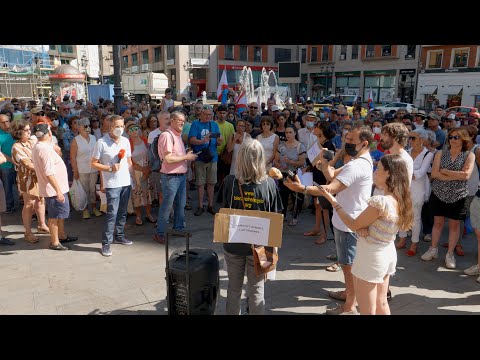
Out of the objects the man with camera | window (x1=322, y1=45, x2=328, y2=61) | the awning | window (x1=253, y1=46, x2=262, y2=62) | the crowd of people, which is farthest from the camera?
window (x1=253, y1=46, x2=262, y2=62)

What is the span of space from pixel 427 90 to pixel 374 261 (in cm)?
3799

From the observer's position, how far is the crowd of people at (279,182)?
9.83ft

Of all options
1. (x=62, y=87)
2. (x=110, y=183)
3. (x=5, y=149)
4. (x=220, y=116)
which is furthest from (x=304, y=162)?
(x=62, y=87)

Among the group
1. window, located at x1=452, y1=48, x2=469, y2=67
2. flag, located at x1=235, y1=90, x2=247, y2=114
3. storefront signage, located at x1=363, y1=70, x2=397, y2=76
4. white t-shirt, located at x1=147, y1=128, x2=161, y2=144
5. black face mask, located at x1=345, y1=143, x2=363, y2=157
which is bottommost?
white t-shirt, located at x1=147, y1=128, x2=161, y2=144

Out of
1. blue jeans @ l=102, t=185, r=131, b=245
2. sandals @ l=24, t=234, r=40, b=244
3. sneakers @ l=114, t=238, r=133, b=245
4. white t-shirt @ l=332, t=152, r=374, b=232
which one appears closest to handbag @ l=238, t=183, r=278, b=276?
white t-shirt @ l=332, t=152, r=374, b=232

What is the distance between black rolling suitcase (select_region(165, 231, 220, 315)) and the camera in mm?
3172

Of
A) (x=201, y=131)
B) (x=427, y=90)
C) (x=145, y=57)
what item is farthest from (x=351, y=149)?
(x=145, y=57)

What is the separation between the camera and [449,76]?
3369 cm

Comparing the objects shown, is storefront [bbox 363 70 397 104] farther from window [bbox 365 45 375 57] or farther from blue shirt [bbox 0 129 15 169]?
blue shirt [bbox 0 129 15 169]

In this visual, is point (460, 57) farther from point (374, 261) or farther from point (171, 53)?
point (374, 261)
